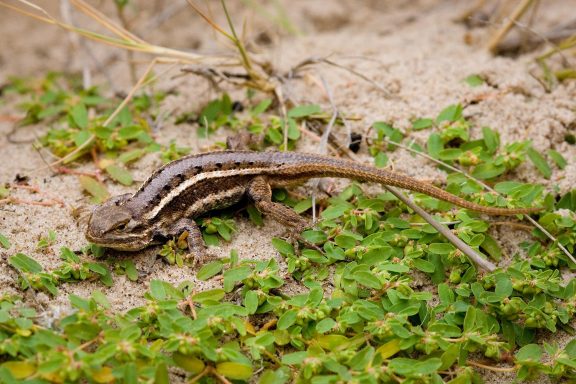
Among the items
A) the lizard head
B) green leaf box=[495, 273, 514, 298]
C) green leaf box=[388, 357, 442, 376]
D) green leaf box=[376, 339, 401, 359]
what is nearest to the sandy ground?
the lizard head

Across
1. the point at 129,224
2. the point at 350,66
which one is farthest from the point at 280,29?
the point at 129,224

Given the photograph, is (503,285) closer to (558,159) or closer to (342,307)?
(342,307)

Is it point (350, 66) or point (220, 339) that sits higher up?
point (350, 66)

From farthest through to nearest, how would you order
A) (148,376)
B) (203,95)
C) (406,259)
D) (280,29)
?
(280,29), (203,95), (406,259), (148,376)

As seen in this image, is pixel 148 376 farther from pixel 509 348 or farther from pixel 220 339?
pixel 509 348

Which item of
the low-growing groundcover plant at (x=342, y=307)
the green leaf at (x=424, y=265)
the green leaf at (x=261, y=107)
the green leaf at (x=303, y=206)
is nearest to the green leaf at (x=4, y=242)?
the low-growing groundcover plant at (x=342, y=307)

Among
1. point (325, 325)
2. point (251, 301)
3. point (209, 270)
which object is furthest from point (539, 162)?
point (209, 270)

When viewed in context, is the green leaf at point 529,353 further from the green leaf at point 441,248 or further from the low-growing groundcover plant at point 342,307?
the green leaf at point 441,248
